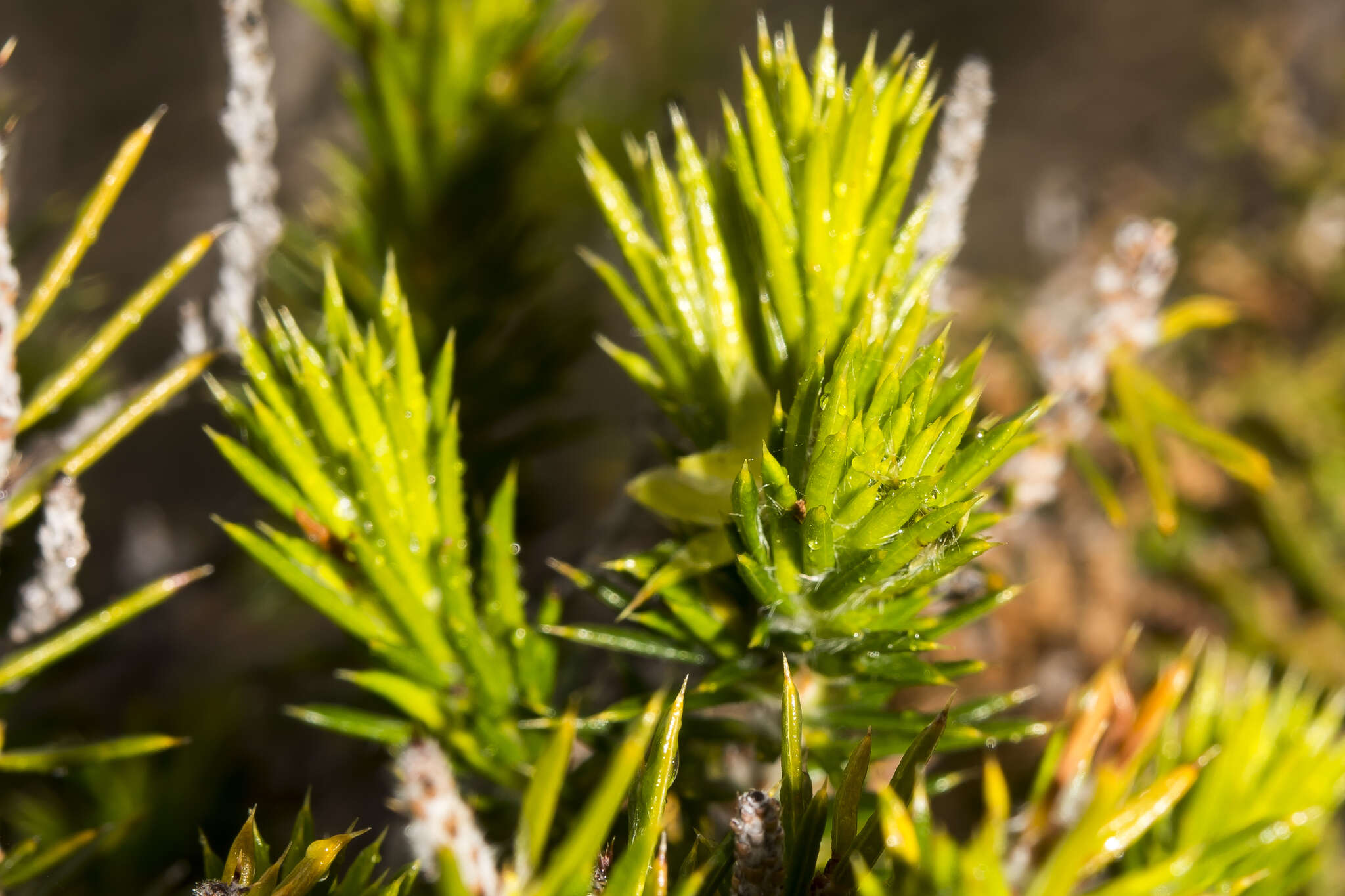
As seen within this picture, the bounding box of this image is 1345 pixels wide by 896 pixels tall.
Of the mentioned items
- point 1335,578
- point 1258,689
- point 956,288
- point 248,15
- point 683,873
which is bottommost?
point 1335,578

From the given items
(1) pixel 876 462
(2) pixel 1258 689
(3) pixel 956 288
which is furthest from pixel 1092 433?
(1) pixel 876 462

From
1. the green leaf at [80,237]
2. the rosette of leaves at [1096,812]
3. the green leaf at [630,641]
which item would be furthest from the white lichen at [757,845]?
the green leaf at [80,237]

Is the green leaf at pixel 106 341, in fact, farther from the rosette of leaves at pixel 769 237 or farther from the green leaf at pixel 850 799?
the green leaf at pixel 850 799

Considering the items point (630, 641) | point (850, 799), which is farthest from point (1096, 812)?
point (630, 641)

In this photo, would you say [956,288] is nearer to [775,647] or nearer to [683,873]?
[775,647]

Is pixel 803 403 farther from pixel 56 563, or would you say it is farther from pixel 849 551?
pixel 56 563

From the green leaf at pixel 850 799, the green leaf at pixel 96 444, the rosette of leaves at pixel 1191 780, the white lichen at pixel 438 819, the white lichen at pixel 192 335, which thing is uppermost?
the white lichen at pixel 192 335
